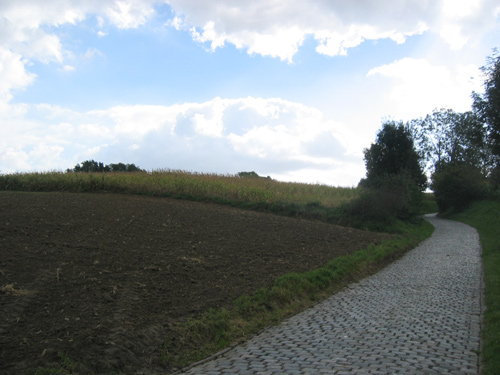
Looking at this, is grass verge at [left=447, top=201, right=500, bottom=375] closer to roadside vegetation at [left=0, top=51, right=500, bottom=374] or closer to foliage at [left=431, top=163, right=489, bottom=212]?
roadside vegetation at [left=0, top=51, right=500, bottom=374]

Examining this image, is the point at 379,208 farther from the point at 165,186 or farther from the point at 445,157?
the point at 445,157

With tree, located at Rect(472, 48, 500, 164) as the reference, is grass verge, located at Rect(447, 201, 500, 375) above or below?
below

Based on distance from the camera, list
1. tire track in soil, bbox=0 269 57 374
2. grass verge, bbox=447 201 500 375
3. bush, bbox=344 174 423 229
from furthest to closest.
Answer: bush, bbox=344 174 423 229, grass verge, bbox=447 201 500 375, tire track in soil, bbox=0 269 57 374

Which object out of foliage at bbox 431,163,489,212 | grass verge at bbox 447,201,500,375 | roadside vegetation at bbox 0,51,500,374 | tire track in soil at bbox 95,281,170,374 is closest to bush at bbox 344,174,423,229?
roadside vegetation at bbox 0,51,500,374

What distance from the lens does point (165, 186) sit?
30.2 metres

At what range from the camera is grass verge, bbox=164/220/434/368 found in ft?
23.2

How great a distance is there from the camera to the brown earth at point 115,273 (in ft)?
20.1

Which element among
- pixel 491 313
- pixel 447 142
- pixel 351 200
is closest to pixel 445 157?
pixel 447 142

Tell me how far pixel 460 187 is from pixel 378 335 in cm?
4694

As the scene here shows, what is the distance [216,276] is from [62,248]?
3.78m

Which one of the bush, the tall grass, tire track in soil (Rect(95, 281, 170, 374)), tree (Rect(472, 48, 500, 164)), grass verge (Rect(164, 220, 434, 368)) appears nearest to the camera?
tire track in soil (Rect(95, 281, 170, 374))

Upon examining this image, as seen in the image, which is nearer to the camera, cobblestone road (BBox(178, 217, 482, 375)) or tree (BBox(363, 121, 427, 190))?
cobblestone road (BBox(178, 217, 482, 375))

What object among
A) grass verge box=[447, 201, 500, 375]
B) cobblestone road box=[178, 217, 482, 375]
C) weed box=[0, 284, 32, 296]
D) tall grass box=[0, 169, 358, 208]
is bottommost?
cobblestone road box=[178, 217, 482, 375]

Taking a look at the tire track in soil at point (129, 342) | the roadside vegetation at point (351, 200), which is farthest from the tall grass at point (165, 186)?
the tire track in soil at point (129, 342)
